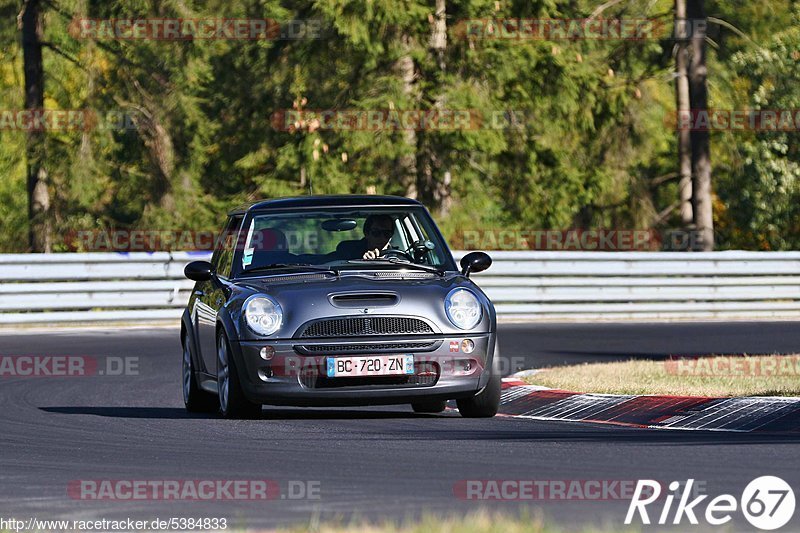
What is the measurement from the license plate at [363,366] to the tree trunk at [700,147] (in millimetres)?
25796

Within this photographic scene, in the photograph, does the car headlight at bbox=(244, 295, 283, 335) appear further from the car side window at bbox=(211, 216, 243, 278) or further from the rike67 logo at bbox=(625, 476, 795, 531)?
the rike67 logo at bbox=(625, 476, 795, 531)

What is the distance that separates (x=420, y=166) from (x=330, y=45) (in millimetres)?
3009

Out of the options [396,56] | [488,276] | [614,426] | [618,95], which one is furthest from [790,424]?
[618,95]

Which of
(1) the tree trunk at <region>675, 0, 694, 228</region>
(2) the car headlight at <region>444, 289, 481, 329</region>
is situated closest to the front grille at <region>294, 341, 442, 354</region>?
(2) the car headlight at <region>444, 289, 481, 329</region>

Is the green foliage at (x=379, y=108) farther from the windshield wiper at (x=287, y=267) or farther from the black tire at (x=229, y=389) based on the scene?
the black tire at (x=229, y=389)

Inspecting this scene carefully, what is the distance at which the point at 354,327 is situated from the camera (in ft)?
34.7

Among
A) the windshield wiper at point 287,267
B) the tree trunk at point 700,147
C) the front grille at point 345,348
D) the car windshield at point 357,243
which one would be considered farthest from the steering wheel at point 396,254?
the tree trunk at point 700,147

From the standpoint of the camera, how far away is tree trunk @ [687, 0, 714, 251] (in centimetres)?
3575

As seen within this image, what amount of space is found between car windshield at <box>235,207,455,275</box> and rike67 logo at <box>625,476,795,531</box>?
4.51m

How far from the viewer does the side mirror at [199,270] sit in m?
11.8

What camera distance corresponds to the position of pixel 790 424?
1013 centimetres

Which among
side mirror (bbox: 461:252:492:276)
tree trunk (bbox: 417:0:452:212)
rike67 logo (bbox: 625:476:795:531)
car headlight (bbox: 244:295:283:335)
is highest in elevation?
tree trunk (bbox: 417:0:452:212)

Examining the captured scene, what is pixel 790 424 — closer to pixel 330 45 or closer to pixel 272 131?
pixel 330 45

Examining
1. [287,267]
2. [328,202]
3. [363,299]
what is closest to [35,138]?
[328,202]
